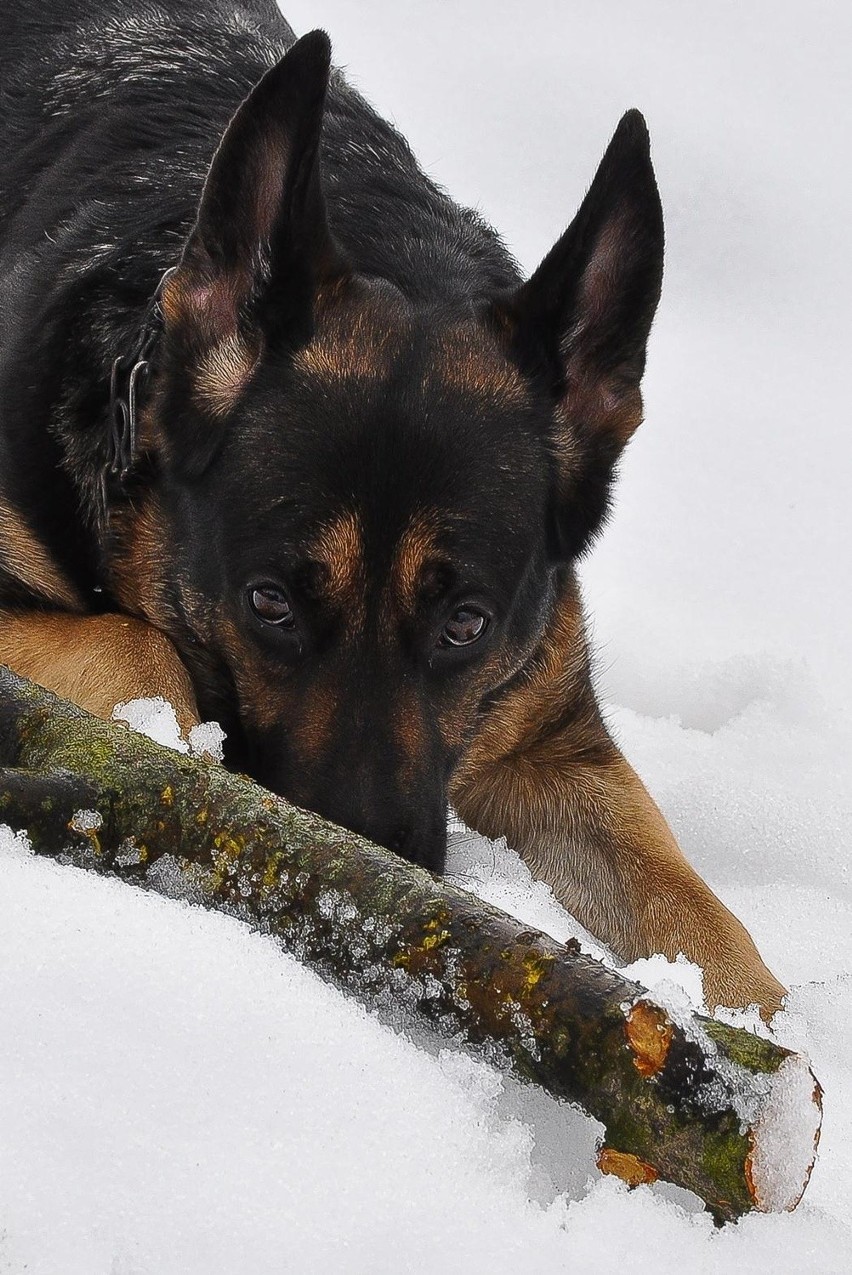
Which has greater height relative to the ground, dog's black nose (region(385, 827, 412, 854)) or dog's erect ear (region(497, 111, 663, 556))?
dog's erect ear (region(497, 111, 663, 556))

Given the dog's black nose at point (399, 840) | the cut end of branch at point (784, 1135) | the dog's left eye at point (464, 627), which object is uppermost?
the cut end of branch at point (784, 1135)

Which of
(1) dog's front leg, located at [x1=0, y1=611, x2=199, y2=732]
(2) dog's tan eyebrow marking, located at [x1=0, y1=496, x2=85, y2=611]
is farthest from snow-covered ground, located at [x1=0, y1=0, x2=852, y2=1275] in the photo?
(2) dog's tan eyebrow marking, located at [x1=0, y1=496, x2=85, y2=611]

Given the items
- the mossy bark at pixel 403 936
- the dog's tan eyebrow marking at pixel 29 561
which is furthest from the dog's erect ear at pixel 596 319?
the mossy bark at pixel 403 936

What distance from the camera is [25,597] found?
397 cm

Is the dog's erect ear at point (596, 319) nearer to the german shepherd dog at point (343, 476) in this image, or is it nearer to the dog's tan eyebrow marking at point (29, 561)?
the german shepherd dog at point (343, 476)

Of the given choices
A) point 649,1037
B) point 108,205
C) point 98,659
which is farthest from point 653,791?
point 649,1037

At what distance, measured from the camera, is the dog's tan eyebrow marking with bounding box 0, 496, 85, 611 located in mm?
3938

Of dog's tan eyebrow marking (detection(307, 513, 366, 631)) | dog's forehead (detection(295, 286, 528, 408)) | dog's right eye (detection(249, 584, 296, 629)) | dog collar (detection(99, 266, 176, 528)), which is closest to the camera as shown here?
dog's tan eyebrow marking (detection(307, 513, 366, 631))

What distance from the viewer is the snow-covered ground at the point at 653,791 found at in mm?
1753

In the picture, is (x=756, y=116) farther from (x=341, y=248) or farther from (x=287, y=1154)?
(x=287, y=1154)

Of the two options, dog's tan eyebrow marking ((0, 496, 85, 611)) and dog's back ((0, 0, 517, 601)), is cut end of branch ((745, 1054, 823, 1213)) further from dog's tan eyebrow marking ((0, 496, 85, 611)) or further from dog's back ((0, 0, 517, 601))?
dog's tan eyebrow marking ((0, 496, 85, 611))

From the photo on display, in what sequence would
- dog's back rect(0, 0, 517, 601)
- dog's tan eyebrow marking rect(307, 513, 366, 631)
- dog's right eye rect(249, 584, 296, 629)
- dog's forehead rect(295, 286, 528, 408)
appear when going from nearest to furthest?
1. dog's tan eyebrow marking rect(307, 513, 366, 631)
2. dog's right eye rect(249, 584, 296, 629)
3. dog's forehead rect(295, 286, 528, 408)
4. dog's back rect(0, 0, 517, 601)

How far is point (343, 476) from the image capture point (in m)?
3.23

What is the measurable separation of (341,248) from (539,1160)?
2.43 m
